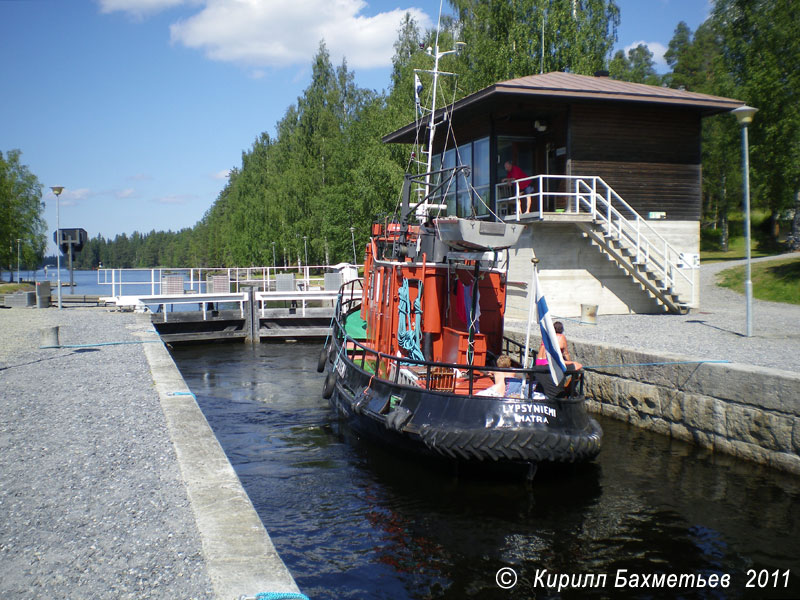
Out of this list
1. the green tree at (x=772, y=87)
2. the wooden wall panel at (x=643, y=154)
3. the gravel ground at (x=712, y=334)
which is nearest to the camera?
the gravel ground at (x=712, y=334)

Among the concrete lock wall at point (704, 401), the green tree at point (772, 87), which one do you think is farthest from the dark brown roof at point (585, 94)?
the green tree at point (772, 87)

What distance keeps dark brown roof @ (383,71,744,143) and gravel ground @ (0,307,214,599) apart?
1239 centimetres

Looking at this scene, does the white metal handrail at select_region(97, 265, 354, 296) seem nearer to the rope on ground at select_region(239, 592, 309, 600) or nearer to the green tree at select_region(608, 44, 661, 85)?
the rope on ground at select_region(239, 592, 309, 600)

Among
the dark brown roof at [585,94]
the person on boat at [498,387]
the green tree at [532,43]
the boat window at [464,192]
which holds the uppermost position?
the green tree at [532,43]

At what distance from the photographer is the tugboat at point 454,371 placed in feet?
25.9

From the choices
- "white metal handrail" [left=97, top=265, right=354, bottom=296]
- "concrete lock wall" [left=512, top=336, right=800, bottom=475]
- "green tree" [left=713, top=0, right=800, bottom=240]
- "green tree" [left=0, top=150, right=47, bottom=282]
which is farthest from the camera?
"green tree" [left=0, top=150, right=47, bottom=282]

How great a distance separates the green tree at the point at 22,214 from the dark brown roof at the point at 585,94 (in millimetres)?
54652

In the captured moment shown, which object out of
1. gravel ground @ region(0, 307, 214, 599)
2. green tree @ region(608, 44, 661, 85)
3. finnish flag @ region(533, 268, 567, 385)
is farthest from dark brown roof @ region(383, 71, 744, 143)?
green tree @ region(608, 44, 661, 85)

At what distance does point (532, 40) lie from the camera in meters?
30.5

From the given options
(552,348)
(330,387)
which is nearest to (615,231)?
(330,387)

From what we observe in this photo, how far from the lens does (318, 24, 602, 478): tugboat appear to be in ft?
25.9

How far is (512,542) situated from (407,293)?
4351 millimetres

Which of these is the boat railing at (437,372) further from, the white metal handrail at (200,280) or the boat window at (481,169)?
the white metal handrail at (200,280)

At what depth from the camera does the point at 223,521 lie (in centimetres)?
476
